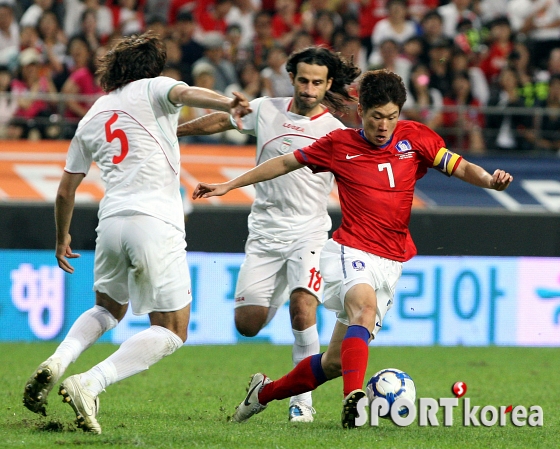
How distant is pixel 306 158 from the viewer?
19.2 feet

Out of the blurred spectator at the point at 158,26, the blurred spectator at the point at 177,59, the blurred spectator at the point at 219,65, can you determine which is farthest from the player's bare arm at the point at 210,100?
the blurred spectator at the point at 158,26

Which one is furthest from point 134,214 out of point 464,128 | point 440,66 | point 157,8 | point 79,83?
point 157,8

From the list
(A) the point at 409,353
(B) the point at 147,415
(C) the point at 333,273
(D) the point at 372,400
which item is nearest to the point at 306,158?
(C) the point at 333,273

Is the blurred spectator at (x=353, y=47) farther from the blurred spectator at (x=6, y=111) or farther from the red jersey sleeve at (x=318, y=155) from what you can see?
the red jersey sleeve at (x=318, y=155)

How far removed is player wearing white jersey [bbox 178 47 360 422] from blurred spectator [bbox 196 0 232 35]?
8069 millimetres

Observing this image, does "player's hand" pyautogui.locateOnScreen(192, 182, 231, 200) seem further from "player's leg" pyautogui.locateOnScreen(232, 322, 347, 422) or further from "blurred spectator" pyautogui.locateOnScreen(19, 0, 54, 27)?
"blurred spectator" pyautogui.locateOnScreen(19, 0, 54, 27)

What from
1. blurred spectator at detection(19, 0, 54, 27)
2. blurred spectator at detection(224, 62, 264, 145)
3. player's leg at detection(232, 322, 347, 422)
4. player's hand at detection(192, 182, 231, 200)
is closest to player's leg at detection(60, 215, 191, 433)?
player's hand at detection(192, 182, 231, 200)

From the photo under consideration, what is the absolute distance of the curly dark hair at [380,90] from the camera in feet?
18.5

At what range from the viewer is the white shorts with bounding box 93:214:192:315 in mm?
5543

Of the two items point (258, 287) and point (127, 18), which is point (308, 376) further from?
point (127, 18)

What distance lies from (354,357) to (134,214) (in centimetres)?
142

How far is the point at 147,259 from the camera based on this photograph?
18.1 ft

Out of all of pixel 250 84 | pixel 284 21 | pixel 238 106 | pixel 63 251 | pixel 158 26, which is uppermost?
pixel 284 21

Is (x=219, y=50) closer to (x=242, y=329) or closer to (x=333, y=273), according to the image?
(x=242, y=329)
